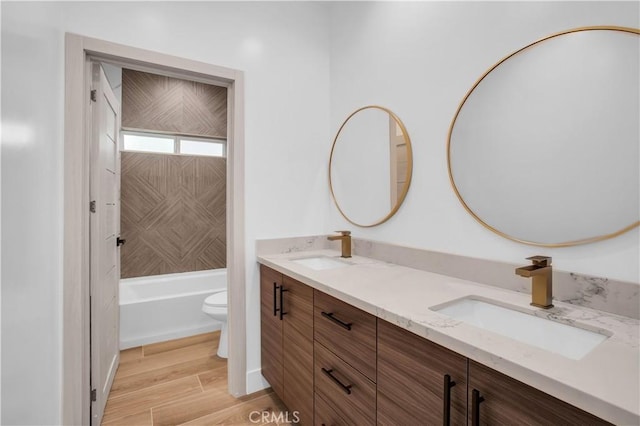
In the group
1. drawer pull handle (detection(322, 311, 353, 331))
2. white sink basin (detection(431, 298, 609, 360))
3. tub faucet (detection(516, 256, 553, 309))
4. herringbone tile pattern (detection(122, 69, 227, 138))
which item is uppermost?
herringbone tile pattern (detection(122, 69, 227, 138))

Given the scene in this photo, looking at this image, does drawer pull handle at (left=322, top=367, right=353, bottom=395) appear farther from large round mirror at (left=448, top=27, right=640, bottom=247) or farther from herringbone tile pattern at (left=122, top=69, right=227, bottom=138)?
herringbone tile pattern at (left=122, top=69, right=227, bottom=138)

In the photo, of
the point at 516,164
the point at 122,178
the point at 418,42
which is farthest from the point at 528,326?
the point at 122,178

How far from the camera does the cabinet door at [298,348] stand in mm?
1479

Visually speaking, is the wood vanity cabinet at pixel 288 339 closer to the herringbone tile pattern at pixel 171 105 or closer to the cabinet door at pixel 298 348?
the cabinet door at pixel 298 348

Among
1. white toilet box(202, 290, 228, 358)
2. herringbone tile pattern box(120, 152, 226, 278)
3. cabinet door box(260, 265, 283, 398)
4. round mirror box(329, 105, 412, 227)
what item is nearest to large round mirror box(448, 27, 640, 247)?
round mirror box(329, 105, 412, 227)

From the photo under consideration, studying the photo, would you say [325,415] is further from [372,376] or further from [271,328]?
[271,328]

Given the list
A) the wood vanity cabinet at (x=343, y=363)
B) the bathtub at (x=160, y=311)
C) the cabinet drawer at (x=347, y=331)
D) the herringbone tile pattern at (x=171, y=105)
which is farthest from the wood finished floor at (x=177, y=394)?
the herringbone tile pattern at (x=171, y=105)

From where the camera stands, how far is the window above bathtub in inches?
134

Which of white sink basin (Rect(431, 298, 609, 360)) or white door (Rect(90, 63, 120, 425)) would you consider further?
white door (Rect(90, 63, 120, 425))

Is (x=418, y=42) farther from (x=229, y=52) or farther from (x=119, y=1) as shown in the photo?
(x=119, y=1)

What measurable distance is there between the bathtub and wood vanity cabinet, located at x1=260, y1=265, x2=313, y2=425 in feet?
4.05

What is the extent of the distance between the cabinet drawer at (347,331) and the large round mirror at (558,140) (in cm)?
69

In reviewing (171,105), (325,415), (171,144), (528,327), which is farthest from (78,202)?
(171,105)

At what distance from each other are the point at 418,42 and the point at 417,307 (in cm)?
139
